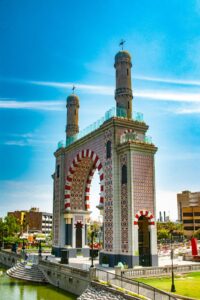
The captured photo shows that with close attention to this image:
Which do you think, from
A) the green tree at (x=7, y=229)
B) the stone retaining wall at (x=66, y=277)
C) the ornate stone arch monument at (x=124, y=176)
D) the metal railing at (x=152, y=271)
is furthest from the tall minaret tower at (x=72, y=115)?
the green tree at (x=7, y=229)

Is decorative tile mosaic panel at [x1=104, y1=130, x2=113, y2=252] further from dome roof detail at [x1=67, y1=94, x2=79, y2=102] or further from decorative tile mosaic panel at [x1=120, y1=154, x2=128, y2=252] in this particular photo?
dome roof detail at [x1=67, y1=94, x2=79, y2=102]

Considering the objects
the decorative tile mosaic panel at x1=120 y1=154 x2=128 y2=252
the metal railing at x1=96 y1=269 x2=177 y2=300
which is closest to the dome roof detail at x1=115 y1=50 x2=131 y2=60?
the decorative tile mosaic panel at x1=120 y1=154 x2=128 y2=252

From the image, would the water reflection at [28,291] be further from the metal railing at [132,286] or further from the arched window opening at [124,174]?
the arched window opening at [124,174]

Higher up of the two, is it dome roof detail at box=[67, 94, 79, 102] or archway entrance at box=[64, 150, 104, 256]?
dome roof detail at box=[67, 94, 79, 102]

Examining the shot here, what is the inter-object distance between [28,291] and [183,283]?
9856 millimetres

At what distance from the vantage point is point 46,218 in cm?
10100

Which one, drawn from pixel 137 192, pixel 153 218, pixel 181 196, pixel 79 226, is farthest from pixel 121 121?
pixel 181 196

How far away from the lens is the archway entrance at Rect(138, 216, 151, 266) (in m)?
22.1

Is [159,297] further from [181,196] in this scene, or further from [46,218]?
[181,196]

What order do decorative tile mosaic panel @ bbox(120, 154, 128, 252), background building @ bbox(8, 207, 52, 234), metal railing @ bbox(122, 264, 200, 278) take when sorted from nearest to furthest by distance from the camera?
1. metal railing @ bbox(122, 264, 200, 278)
2. decorative tile mosaic panel @ bbox(120, 154, 128, 252)
3. background building @ bbox(8, 207, 52, 234)

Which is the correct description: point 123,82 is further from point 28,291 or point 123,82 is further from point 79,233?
point 28,291

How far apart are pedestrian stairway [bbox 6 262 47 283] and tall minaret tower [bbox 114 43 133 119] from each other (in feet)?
44.3

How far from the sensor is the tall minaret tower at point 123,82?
26062 millimetres

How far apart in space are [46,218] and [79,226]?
7140cm
